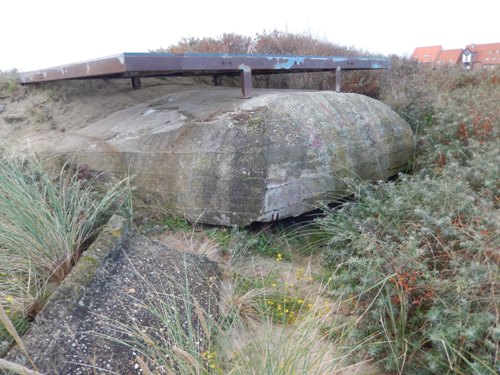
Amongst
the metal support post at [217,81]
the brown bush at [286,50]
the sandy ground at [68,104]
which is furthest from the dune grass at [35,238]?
the brown bush at [286,50]

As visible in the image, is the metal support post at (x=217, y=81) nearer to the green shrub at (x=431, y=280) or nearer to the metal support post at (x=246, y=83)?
the metal support post at (x=246, y=83)

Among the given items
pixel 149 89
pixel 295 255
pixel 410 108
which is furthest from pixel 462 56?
pixel 295 255

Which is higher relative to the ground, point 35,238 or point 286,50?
point 286,50

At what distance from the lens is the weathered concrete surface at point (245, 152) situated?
342 centimetres

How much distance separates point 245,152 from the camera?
A: 3.43 metres

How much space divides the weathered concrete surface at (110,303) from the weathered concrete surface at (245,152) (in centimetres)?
78

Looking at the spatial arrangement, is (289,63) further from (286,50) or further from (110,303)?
(286,50)

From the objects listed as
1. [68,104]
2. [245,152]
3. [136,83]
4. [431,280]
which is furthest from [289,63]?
[68,104]

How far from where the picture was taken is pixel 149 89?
5.78 m

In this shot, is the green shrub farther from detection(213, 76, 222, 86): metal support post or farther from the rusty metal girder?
detection(213, 76, 222, 86): metal support post

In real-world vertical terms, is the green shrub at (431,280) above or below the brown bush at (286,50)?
below

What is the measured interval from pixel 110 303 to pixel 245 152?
5.75 feet

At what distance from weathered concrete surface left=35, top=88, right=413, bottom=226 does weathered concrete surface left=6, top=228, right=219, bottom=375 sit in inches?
30.6

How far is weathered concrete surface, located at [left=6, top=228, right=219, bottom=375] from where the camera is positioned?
6.69 feet
